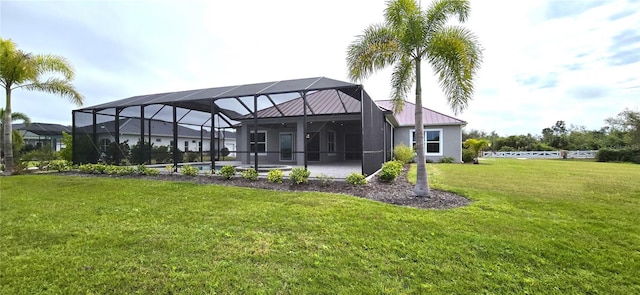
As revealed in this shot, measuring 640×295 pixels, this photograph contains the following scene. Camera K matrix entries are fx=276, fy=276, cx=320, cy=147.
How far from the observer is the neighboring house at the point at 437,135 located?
56.6ft

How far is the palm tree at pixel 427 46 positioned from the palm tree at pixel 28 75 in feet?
42.1

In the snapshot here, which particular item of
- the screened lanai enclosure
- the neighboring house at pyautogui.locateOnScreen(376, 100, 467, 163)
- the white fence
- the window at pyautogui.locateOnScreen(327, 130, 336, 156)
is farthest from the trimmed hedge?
the window at pyautogui.locateOnScreen(327, 130, 336, 156)

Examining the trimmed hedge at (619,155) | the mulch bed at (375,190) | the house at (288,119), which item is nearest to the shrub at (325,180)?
the mulch bed at (375,190)

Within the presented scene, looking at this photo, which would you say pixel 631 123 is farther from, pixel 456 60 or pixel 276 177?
pixel 276 177

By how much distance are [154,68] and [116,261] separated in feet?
48.7

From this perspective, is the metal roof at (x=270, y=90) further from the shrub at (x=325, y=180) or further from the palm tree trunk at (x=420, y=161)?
the shrub at (x=325, y=180)

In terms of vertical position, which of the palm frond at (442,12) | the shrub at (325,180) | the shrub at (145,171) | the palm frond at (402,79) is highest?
the palm frond at (442,12)

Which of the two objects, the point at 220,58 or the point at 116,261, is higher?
the point at 220,58

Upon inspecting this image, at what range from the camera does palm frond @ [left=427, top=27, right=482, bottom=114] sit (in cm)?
602

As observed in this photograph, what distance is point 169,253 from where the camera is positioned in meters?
3.31

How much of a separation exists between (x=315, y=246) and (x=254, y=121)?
7480 mm

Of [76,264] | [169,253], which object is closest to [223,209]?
[169,253]

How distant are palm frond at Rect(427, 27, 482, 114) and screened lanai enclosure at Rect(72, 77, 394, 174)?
2.02 m

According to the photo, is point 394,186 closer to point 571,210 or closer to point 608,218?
point 571,210
